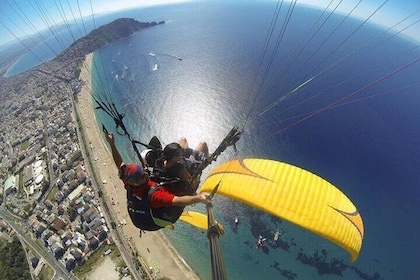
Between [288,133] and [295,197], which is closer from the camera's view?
[295,197]

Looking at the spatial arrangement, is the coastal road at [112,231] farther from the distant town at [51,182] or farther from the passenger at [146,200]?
the passenger at [146,200]

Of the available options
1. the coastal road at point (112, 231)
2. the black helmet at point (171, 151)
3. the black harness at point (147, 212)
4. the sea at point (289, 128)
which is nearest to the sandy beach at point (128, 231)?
the coastal road at point (112, 231)

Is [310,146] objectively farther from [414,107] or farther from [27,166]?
[27,166]

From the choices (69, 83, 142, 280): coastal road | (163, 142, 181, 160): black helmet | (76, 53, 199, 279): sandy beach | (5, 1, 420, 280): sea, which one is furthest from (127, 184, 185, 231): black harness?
(69, 83, 142, 280): coastal road

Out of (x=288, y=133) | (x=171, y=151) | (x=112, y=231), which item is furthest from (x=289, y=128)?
(x=171, y=151)

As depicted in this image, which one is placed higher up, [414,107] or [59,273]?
[59,273]

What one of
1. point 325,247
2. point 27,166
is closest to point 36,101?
point 27,166

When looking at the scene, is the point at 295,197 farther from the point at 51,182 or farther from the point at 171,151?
the point at 51,182
